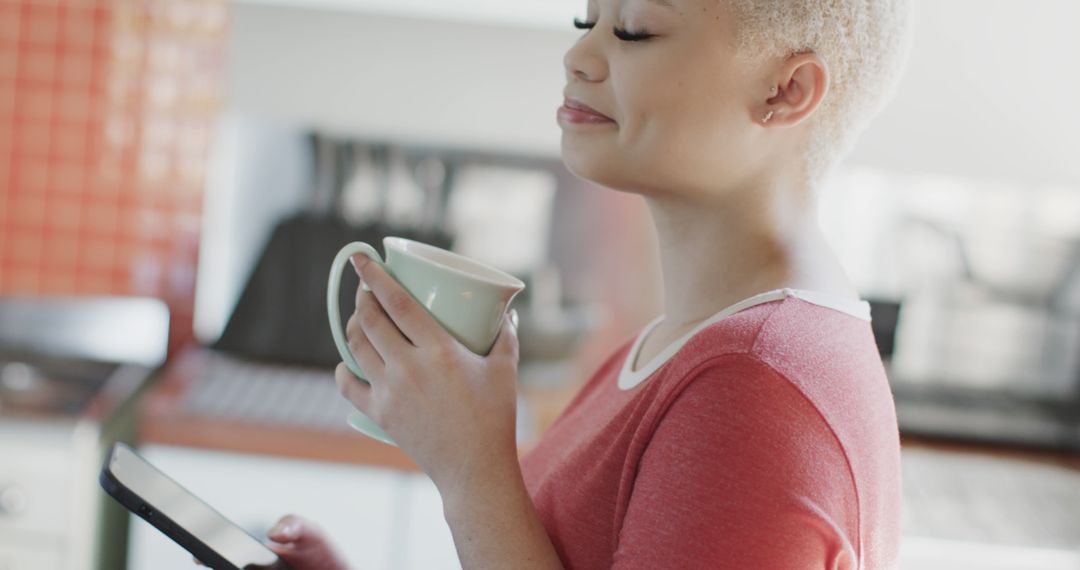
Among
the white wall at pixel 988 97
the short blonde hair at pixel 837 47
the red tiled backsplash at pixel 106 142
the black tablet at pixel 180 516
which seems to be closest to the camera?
the short blonde hair at pixel 837 47

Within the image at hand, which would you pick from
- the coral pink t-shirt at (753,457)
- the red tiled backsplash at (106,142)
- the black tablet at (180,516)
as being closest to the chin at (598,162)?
the coral pink t-shirt at (753,457)

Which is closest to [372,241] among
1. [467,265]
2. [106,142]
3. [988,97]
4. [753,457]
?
[106,142]

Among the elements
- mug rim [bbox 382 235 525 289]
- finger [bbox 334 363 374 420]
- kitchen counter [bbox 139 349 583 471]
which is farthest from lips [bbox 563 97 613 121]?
kitchen counter [bbox 139 349 583 471]

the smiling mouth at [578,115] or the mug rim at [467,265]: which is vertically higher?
the smiling mouth at [578,115]

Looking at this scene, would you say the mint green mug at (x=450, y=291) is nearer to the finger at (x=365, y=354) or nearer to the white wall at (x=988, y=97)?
the finger at (x=365, y=354)

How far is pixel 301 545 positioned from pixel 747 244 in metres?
0.43

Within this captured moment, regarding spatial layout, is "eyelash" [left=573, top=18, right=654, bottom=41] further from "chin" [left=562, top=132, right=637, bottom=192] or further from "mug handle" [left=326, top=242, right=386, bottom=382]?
"mug handle" [left=326, top=242, right=386, bottom=382]

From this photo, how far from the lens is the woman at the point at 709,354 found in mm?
546

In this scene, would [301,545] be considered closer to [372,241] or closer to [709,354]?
[709,354]

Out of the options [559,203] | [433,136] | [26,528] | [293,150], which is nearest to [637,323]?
[559,203]

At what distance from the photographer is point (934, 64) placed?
6.24 feet

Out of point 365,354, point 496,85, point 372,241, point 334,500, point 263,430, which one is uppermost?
point 496,85

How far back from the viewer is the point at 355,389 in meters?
0.70

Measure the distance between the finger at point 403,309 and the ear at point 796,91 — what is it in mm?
230
